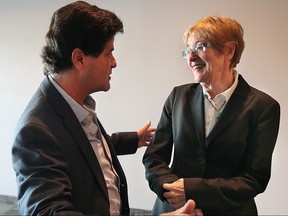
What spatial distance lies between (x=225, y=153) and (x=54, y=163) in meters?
0.71

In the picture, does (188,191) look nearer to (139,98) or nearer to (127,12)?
(139,98)

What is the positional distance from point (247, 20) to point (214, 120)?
4.40 feet

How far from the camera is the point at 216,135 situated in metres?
1.21

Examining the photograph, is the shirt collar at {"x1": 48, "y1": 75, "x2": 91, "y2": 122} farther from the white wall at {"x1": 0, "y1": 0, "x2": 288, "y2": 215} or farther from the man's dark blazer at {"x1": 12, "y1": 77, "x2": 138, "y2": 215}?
the white wall at {"x1": 0, "y1": 0, "x2": 288, "y2": 215}

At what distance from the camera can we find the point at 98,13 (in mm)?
1037

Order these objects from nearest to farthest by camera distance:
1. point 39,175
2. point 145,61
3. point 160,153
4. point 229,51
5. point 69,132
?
1. point 39,175
2. point 69,132
3. point 229,51
4. point 160,153
5. point 145,61

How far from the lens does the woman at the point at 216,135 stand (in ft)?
3.84

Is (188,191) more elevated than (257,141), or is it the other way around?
(257,141)

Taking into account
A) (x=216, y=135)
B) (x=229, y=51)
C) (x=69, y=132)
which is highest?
(x=229, y=51)

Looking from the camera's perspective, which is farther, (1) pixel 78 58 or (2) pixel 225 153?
(2) pixel 225 153

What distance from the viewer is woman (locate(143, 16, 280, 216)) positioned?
1.17 m

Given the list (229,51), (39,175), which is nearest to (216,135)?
(229,51)

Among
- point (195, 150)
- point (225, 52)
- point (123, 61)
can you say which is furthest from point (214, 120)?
point (123, 61)

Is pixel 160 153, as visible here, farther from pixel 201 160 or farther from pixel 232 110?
pixel 232 110
